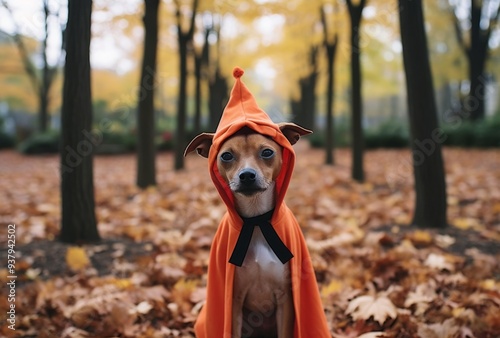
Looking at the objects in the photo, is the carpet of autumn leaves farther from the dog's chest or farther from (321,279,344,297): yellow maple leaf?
the dog's chest

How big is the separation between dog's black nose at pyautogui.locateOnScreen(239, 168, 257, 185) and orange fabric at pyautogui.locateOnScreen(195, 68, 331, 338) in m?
0.21

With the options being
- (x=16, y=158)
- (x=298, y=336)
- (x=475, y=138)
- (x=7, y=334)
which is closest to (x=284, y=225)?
(x=298, y=336)

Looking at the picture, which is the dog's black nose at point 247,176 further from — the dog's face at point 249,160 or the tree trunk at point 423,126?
the tree trunk at point 423,126

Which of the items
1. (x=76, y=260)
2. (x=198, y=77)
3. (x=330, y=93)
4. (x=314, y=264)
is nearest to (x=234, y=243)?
(x=314, y=264)

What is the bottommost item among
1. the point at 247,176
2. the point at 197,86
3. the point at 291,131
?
the point at 247,176

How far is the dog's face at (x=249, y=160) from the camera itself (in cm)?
204

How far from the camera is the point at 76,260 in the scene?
409 centimetres

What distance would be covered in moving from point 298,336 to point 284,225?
60cm

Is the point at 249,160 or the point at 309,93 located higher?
the point at 309,93

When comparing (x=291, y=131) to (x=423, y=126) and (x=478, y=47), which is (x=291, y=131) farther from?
(x=478, y=47)

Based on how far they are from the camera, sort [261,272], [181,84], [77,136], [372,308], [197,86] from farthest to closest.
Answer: [197,86], [181,84], [77,136], [372,308], [261,272]

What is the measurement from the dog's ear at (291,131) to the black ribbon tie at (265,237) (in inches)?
17.4

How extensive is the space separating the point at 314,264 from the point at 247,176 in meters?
2.28

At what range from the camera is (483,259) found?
4000 millimetres
